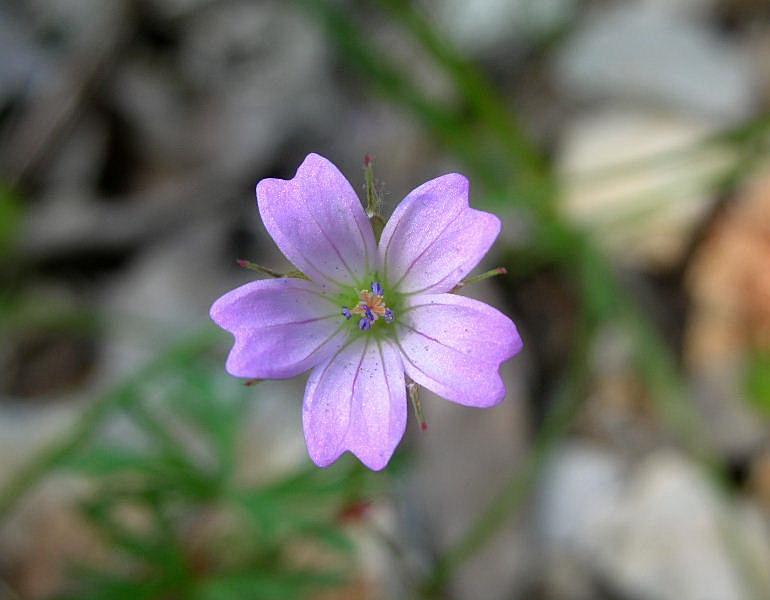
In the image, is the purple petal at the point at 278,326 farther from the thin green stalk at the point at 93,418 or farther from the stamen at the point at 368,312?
the thin green stalk at the point at 93,418

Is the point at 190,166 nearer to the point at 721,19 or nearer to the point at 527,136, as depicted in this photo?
the point at 527,136

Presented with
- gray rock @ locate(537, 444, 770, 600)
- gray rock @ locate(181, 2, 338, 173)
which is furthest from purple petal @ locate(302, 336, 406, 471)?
gray rock @ locate(181, 2, 338, 173)

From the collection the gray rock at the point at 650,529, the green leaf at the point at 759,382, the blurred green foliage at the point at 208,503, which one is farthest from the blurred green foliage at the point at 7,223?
the green leaf at the point at 759,382

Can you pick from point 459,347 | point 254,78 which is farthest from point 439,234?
point 254,78

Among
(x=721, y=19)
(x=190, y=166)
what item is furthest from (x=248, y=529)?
(x=721, y=19)

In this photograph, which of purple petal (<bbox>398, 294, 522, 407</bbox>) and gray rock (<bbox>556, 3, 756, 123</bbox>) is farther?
A: gray rock (<bbox>556, 3, 756, 123</bbox>)

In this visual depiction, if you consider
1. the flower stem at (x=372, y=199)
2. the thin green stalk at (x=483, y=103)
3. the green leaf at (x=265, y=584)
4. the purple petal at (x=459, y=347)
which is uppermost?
the thin green stalk at (x=483, y=103)

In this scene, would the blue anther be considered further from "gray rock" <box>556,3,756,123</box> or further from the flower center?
"gray rock" <box>556,3,756,123</box>

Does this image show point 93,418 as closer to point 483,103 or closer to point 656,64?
point 483,103
